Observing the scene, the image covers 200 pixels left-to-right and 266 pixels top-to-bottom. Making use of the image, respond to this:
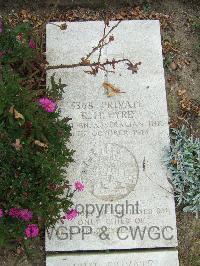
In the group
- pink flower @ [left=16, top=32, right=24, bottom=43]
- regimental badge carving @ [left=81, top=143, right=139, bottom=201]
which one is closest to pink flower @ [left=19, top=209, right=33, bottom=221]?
regimental badge carving @ [left=81, top=143, right=139, bottom=201]

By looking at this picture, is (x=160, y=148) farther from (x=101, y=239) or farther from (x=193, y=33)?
(x=193, y=33)

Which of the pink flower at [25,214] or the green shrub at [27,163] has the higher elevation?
the green shrub at [27,163]

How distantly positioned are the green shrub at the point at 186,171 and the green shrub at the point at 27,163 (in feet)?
2.99

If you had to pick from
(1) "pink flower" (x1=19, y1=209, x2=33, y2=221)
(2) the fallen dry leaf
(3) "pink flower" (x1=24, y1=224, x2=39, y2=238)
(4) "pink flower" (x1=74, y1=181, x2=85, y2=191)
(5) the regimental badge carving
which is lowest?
(3) "pink flower" (x1=24, y1=224, x2=39, y2=238)

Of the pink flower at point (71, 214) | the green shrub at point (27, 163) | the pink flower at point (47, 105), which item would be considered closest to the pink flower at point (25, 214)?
the green shrub at point (27, 163)

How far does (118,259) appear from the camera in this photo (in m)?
4.96

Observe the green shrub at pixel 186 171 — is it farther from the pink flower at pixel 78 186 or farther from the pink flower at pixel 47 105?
the pink flower at pixel 47 105

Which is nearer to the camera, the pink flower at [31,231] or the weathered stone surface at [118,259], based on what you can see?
the pink flower at [31,231]

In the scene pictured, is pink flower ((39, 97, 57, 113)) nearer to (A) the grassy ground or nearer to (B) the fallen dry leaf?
(B) the fallen dry leaf

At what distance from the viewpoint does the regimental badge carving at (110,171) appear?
512 centimetres

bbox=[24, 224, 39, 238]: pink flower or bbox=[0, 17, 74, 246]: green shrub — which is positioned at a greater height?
bbox=[0, 17, 74, 246]: green shrub

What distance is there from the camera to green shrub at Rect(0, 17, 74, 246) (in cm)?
469

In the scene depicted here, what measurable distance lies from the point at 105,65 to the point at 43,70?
554 millimetres

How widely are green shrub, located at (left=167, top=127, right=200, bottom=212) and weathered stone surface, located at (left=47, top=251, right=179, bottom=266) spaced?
0.47 meters
